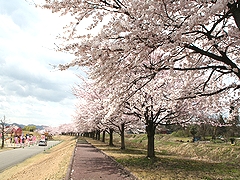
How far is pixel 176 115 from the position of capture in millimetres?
15055

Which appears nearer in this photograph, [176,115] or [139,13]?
[139,13]

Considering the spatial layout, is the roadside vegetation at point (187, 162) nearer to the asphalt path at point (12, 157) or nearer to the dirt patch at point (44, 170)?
the dirt patch at point (44, 170)

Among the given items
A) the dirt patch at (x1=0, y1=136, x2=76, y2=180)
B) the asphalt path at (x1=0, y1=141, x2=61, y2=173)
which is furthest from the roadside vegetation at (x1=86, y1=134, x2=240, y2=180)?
the asphalt path at (x1=0, y1=141, x2=61, y2=173)

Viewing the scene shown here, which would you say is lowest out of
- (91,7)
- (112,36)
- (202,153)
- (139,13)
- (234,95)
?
(202,153)

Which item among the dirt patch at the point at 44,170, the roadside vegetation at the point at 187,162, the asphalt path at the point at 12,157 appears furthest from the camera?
the asphalt path at the point at 12,157

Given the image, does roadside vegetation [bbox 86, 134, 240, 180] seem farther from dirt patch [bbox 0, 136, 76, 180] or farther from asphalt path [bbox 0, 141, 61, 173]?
asphalt path [bbox 0, 141, 61, 173]

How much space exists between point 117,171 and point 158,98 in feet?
14.2

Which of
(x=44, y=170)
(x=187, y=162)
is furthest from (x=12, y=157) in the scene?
(x=187, y=162)

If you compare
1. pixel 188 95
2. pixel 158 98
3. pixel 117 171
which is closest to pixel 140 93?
pixel 158 98

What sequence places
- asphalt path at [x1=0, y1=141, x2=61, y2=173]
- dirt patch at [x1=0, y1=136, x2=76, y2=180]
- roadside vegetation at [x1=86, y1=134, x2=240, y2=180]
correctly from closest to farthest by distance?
roadside vegetation at [x1=86, y1=134, x2=240, y2=180]
dirt patch at [x1=0, y1=136, x2=76, y2=180]
asphalt path at [x1=0, y1=141, x2=61, y2=173]

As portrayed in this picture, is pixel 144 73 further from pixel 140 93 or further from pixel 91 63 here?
pixel 140 93

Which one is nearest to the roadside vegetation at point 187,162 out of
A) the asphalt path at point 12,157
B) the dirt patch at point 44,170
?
the dirt patch at point 44,170

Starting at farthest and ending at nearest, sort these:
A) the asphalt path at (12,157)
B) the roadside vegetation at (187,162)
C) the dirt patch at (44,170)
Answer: the asphalt path at (12,157), the dirt patch at (44,170), the roadside vegetation at (187,162)

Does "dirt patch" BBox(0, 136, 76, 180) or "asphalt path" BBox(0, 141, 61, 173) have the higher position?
"dirt patch" BBox(0, 136, 76, 180)
